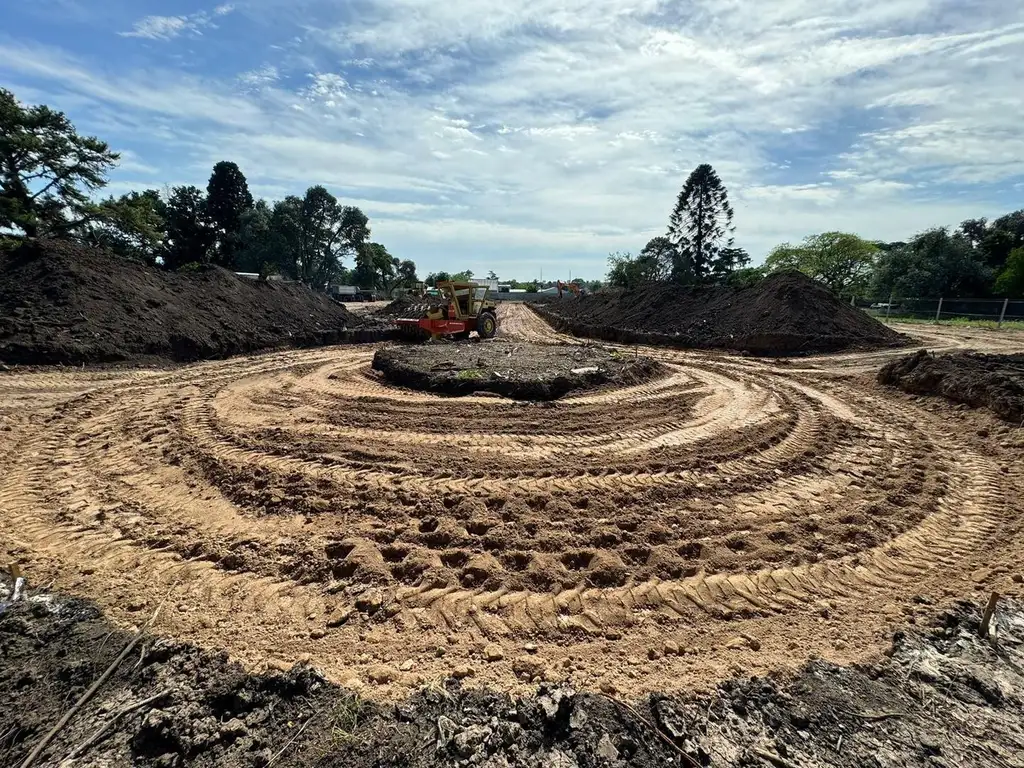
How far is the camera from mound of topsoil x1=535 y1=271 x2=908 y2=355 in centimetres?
1593

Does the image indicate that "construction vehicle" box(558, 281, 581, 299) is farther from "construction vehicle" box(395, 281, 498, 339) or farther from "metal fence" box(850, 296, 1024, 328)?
"construction vehicle" box(395, 281, 498, 339)

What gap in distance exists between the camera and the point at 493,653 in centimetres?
310

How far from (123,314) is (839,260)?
44801 millimetres

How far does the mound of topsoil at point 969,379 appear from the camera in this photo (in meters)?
7.86

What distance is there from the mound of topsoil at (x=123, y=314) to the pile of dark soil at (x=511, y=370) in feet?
20.2

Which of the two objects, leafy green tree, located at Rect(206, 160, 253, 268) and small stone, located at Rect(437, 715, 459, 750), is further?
leafy green tree, located at Rect(206, 160, 253, 268)

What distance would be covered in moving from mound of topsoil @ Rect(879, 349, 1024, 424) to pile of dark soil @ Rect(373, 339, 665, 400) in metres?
5.02

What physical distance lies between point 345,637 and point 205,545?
1884mm

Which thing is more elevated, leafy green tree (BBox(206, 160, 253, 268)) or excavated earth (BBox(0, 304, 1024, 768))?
leafy green tree (BBox(206, 160, 253, 268))

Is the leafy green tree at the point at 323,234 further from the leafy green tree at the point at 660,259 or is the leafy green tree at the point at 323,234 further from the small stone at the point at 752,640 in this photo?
the small stone at the point at 752,640

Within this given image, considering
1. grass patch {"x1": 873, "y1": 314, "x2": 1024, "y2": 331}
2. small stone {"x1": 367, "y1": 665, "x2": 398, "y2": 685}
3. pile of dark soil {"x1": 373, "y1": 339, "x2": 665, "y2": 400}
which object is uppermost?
grass patch {"x1": 873, "y1": 314, "x2": 1024, "y2": 331}

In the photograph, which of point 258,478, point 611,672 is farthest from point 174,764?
point 258,478

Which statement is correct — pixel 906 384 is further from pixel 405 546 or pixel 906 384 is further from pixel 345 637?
pixel 345 637

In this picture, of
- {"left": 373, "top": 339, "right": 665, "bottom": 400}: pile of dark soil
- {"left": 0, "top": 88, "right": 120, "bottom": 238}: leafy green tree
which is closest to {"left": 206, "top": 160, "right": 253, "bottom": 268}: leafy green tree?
{"left": 0, "top": 88, "right": 120, "bottom": 238}: leafy green tree
